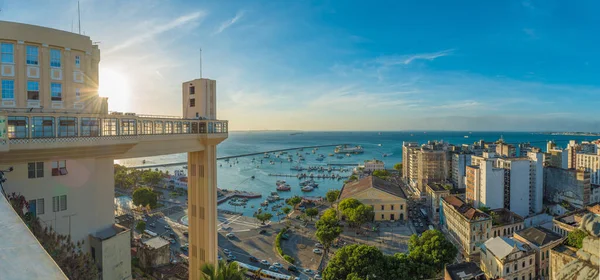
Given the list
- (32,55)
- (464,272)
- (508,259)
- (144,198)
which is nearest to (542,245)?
(508,259)

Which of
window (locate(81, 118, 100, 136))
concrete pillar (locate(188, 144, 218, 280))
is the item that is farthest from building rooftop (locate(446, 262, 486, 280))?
window (locate(81, 118, 100, 136))

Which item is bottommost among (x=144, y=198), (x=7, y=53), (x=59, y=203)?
(x=144, y=198)

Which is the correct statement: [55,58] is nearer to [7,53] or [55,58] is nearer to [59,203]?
[7,53]

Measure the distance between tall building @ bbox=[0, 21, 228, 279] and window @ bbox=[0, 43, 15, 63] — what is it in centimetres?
2

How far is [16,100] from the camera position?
8680 mm

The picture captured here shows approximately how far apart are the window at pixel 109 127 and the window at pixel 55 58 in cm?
270

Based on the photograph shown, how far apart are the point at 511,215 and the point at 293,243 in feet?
64.5

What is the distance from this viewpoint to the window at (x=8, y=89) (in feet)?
27.9

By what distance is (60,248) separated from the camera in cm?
757

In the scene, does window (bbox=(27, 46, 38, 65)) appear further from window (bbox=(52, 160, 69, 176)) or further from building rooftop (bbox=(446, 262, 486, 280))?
building rooftop (bbox=(446, 262, 486, 280))

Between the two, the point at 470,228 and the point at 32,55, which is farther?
the point at 470,228

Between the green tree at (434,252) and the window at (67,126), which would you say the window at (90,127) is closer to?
the window at (67,126)

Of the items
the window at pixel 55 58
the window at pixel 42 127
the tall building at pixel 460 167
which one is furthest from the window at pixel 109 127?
the tall building at pixel 460 167

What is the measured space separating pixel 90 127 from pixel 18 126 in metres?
1.34
